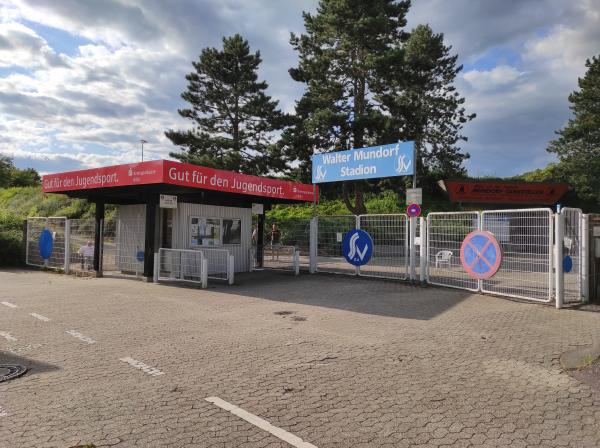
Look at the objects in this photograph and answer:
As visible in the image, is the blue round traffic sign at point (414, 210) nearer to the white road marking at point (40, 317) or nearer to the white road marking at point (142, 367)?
the white road marking at point (142, 367)

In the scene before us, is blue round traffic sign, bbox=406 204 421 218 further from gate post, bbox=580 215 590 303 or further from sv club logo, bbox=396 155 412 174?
gate post, bbox=580 215 590 303

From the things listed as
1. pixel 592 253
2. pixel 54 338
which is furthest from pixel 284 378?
pixel 592 253

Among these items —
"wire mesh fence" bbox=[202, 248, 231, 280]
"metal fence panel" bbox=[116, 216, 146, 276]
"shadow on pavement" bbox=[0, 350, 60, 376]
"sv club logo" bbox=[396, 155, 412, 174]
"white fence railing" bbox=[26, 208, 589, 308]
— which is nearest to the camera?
"shadow on pavement" bbox=[0, 350, 60, 376]

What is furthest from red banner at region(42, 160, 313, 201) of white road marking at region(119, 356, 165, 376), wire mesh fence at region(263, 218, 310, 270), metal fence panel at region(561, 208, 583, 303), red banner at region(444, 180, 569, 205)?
red banner at region(444, 180, 569, 205)

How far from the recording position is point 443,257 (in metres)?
12.4

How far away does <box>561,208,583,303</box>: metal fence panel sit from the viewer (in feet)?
31.3

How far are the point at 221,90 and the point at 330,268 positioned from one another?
936 inches

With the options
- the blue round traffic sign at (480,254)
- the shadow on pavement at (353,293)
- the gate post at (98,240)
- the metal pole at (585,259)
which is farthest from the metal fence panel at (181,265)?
the metal pole at (585,259)

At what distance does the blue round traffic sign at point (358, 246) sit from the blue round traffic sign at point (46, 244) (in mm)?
11402

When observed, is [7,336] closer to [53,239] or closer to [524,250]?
[524,250]

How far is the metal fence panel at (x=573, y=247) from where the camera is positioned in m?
9.53

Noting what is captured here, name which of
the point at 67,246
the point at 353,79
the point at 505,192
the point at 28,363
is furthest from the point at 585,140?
the point at 28,363

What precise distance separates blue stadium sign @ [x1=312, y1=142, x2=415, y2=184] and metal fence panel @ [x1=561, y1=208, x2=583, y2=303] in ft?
14.7

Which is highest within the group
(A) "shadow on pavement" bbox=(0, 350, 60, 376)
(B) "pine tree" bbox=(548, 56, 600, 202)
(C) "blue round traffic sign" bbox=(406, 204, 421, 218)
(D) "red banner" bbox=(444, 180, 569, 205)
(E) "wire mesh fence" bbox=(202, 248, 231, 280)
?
(B) "pine tree" bbox=(548, 56, 600, 202)
